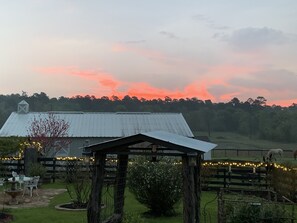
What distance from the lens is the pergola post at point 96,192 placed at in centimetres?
833

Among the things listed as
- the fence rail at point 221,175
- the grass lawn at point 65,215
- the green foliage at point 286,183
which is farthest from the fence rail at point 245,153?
the grass lawn at point 65,215

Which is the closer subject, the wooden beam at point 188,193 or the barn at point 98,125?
the wooden beam at point 188,193

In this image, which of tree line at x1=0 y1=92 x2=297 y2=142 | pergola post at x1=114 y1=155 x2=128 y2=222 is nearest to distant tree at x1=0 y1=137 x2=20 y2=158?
pergola post at x1=114 y1=155 x2=128 y2=222

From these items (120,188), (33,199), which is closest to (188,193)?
(120,188)

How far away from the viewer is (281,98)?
1757 inches

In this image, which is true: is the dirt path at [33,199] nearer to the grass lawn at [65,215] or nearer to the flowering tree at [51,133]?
the grass lawn at [65,215]

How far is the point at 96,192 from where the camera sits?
331 inches

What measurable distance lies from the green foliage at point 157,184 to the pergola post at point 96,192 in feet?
19.3

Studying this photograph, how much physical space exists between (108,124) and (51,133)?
6.46 metres

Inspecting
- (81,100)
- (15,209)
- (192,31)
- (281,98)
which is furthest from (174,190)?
(81,100)

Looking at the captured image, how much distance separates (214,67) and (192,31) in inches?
292

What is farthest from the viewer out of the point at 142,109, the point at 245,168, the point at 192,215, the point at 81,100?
the point at 81,100

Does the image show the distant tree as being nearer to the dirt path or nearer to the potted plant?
the potted plant

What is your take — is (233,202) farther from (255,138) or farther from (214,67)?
(255,138)
